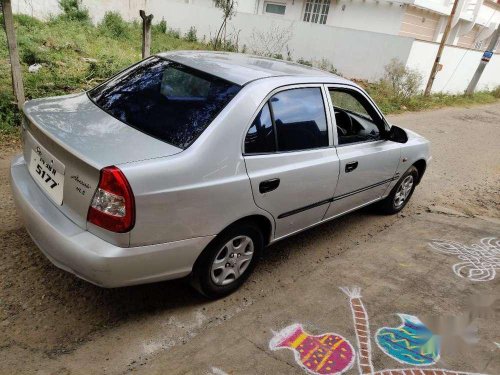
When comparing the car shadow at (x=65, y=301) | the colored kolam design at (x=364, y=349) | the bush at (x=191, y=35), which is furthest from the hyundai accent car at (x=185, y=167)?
the bush at (x=191, y=35)

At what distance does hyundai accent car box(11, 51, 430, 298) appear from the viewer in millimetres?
2291

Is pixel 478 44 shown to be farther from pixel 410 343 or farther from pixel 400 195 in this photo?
pixel 410 343

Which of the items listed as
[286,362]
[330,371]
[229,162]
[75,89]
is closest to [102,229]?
[229,162]

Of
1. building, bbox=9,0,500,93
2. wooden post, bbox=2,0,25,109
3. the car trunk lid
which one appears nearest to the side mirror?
the car trunk lid

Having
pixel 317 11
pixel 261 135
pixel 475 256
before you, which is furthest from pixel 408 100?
pixel 261 135

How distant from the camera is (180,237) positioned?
2.47 meters

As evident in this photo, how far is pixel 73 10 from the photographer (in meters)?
14.0

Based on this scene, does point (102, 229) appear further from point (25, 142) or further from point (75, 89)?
point (75, 89)

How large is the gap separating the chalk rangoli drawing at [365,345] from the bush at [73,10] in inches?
568

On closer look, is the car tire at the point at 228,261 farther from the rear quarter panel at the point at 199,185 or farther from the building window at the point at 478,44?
the building window at the point at 478,44

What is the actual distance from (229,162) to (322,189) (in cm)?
110

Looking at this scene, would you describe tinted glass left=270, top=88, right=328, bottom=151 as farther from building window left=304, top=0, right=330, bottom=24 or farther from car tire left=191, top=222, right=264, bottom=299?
building window left=304, top=0, right=330, bottom=24

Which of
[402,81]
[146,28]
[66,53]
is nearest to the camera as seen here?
[146,28]

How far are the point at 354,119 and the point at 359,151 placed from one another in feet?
1.82
